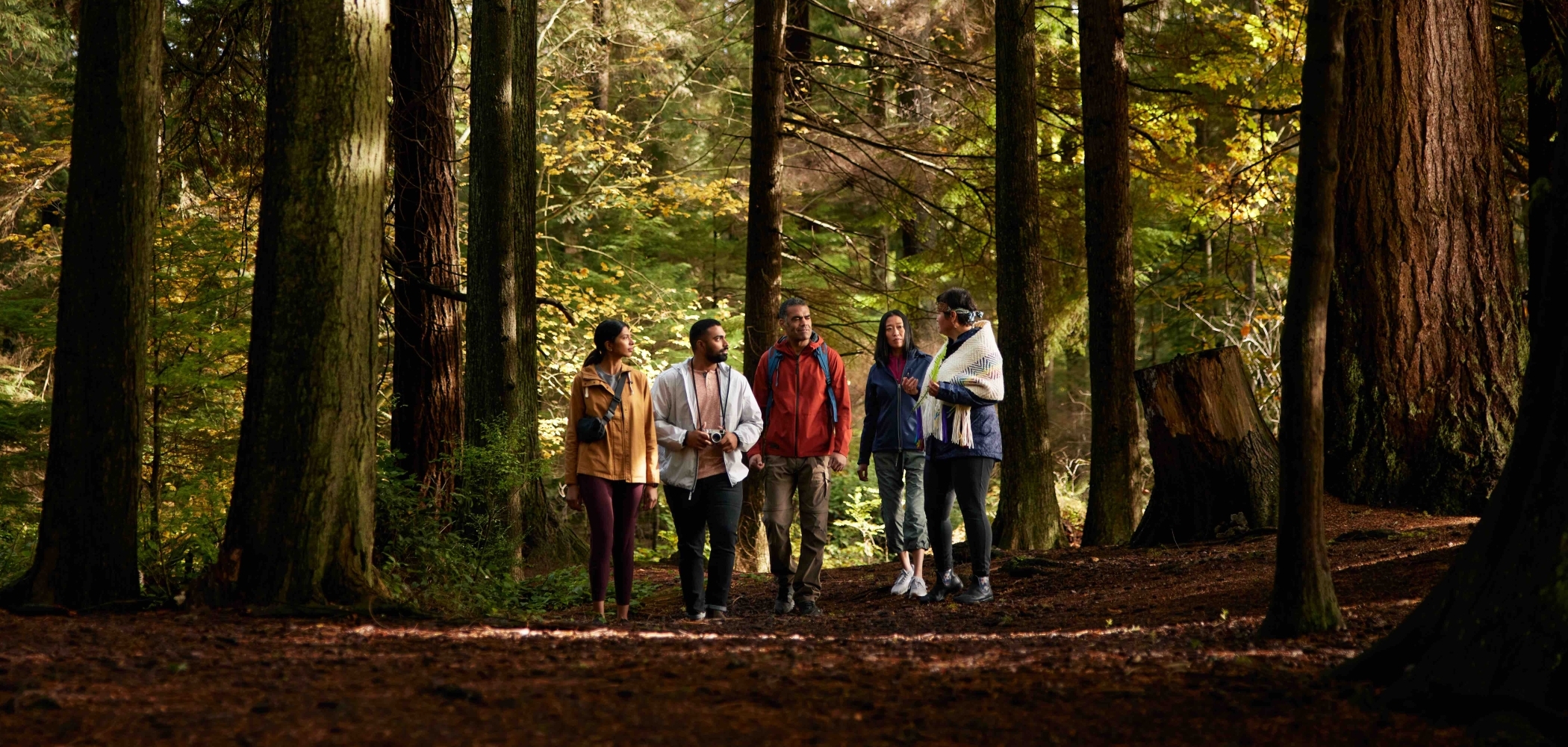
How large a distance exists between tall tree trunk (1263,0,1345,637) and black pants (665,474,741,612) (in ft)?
11.7

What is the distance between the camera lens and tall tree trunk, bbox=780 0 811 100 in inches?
573

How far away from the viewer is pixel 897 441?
9.09 meters

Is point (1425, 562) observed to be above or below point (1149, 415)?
below

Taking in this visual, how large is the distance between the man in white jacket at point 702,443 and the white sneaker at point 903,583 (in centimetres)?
183

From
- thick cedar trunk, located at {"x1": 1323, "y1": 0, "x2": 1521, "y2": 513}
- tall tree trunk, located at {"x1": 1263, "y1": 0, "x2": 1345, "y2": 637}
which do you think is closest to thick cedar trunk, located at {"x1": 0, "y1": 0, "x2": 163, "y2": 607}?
tall tree trunk, located at {"x1": 1263, "y1": 0, "x2": 1345, "y2": 637}

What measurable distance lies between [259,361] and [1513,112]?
14.2 meters

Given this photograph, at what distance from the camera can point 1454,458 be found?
28.3 ft

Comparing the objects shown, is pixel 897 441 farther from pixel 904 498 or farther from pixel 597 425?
pixel 597 425

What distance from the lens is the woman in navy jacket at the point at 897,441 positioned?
906 centimetres

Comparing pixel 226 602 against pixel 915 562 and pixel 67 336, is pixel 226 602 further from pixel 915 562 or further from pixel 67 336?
pixel 915 562

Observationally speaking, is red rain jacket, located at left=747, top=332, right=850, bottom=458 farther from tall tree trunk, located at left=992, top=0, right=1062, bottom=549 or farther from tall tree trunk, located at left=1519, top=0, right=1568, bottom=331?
tall tree trunk, located at left=1519, top=0, right=1568, bottom=331

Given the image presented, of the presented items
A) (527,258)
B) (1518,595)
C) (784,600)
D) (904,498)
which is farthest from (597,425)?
(1518,595)

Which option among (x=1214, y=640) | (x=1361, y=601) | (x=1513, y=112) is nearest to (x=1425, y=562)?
(x=1361, y=601)

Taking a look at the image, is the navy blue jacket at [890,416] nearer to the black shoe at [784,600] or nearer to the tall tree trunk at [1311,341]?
the black shoe at [784,600]
